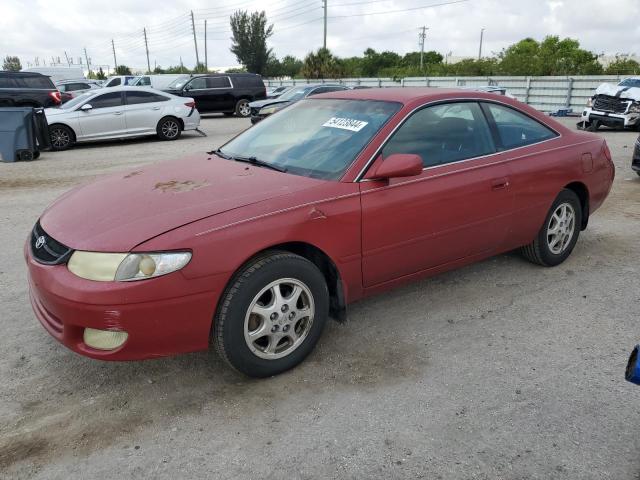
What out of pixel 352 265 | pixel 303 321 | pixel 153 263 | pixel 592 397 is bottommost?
pixel 592 397

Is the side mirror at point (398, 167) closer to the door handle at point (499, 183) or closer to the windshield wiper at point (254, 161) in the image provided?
the windshield wiper at point (254, 161)

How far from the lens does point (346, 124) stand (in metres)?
3.61

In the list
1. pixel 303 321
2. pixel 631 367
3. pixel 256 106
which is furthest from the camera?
pixel 256 106

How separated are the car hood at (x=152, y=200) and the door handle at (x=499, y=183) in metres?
1.43

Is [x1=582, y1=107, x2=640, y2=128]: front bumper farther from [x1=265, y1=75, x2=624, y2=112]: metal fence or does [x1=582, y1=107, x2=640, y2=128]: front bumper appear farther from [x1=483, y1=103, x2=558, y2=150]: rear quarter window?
[x1=483, y1=103, x2=558, y2=150]: rear quarter window

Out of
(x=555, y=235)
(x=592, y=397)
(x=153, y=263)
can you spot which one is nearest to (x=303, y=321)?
(x=153, y=263)

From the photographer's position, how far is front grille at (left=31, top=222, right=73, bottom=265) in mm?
2714

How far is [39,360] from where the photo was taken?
3.25 meters

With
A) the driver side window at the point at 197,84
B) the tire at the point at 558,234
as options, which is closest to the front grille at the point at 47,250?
the tire at the point at 558,234

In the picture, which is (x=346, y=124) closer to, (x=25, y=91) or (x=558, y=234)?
(x=558, y=234)

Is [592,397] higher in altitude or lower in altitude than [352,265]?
lower

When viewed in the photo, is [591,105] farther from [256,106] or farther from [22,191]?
[22,191]

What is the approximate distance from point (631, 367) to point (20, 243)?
18.2 ft

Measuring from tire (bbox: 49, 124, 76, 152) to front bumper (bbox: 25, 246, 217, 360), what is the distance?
11365 mm
